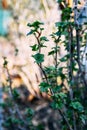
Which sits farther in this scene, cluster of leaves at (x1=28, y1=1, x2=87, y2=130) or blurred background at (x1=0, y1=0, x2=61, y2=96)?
blurred background at (x1=0, y1=0, x2=61, y2=96)

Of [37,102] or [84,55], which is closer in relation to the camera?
[84,55]

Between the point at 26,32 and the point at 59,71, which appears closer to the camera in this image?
the point at 59,71

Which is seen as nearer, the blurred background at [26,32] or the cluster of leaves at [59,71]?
the cluster of leaves at [59,71]

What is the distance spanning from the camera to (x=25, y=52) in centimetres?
564

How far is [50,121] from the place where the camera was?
5.37 meters

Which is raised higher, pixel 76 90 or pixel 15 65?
pixel 76 90

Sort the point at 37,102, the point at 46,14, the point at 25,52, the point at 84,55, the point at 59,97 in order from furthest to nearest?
the point at 37,102
the point at 25,52
the point at 46,14
the point at 84,55
the point at 59,97

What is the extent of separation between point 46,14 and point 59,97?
2.74 metres

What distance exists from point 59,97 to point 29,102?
153 inches

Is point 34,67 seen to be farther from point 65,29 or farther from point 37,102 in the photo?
point 65,29

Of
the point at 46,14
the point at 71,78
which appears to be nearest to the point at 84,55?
the point at 71,78

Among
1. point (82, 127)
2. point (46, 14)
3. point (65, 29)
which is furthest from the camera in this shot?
point (46, 14)

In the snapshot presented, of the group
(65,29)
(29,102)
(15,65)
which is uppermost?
(65,29)

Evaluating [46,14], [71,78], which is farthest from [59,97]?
[46,14]
